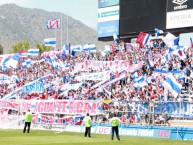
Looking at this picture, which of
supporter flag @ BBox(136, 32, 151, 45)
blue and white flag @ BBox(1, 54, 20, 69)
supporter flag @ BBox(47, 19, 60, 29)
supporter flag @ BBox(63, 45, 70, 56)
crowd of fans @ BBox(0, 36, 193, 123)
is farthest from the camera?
supporter flag @ BBox(47, 19, 60, 29)

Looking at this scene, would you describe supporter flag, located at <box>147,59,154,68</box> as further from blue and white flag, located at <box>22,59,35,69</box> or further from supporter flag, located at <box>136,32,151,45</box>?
Answer: blue and white flag, located at <box>22,59,35,69</box>

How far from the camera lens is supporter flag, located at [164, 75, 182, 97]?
41.1 meters

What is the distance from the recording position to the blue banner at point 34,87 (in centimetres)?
5744

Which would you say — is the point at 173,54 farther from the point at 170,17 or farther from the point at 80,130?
the point at 80,130

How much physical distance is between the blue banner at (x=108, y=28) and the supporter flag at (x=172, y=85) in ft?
56.7

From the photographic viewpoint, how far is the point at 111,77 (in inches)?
2007

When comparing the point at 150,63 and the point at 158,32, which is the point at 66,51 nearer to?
the point at 158,32

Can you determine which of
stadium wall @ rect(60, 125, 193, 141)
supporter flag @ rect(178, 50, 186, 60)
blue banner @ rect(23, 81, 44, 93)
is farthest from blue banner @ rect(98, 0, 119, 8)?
stadium wall @ rect(60, 125, 193, 141)

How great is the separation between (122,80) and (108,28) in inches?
445

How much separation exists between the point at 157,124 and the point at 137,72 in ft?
32.2

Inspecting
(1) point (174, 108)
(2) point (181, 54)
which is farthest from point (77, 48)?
(1) point (174, 108)

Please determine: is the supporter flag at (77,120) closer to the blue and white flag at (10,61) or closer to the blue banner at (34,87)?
the blue banner at (34,87)

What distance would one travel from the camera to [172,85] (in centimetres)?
4144

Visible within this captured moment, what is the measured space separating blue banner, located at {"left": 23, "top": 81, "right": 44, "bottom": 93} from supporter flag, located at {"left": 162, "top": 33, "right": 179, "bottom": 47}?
14.7m
